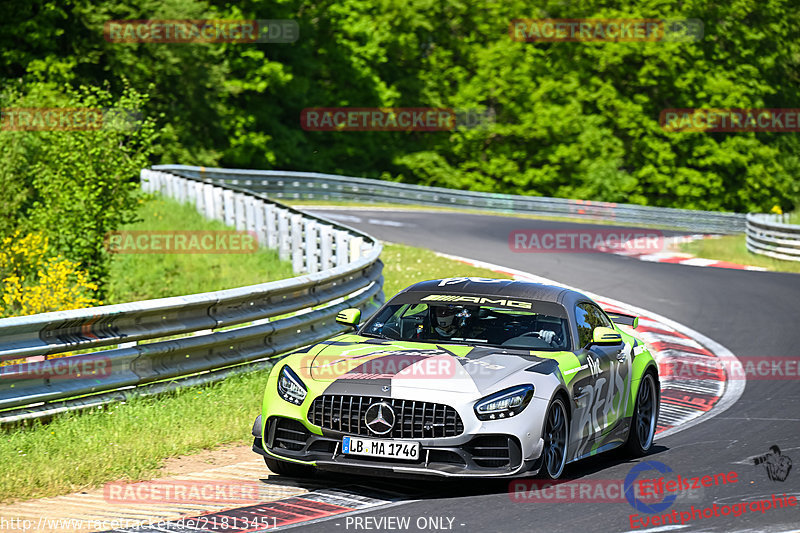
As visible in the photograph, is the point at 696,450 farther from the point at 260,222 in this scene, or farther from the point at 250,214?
the point at 250,214

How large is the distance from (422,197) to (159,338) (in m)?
31.7

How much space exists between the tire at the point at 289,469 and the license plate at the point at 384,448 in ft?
2.22

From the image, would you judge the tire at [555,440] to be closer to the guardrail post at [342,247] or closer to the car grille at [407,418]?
the car grille at [407,418]

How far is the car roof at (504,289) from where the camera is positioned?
870 cm

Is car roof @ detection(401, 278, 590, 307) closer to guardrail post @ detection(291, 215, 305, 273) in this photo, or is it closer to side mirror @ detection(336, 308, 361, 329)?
side mirror @ detection(336, 308, 361, 329)

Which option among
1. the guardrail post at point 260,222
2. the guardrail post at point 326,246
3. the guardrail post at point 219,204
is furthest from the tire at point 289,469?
the guardrail post at point 219,204

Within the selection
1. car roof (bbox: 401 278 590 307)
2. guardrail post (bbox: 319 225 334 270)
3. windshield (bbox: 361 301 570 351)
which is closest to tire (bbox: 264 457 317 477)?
windshield (bbox: 361 301 570 351)

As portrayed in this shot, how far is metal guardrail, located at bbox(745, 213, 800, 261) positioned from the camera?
1061 inches

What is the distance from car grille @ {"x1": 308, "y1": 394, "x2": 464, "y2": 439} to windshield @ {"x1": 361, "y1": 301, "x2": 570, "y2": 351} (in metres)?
1.12

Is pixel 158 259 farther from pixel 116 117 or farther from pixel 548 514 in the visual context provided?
pixel 548 514

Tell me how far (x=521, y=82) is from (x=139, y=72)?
2181 centimetres

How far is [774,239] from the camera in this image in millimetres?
27750

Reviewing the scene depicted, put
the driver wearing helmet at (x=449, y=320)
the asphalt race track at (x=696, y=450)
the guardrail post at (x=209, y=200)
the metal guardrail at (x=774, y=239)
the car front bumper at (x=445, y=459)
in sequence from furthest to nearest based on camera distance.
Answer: the metal guardrail at (x=774, y=239)
the guardrail post at (x=209, y=200)
the driver wearing helmet at (x=449, y=320)
the car front bumper at (x=445, y=459)
the asphalt race track at (x=696, y=450)

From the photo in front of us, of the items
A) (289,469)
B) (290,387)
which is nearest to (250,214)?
(289,469)
